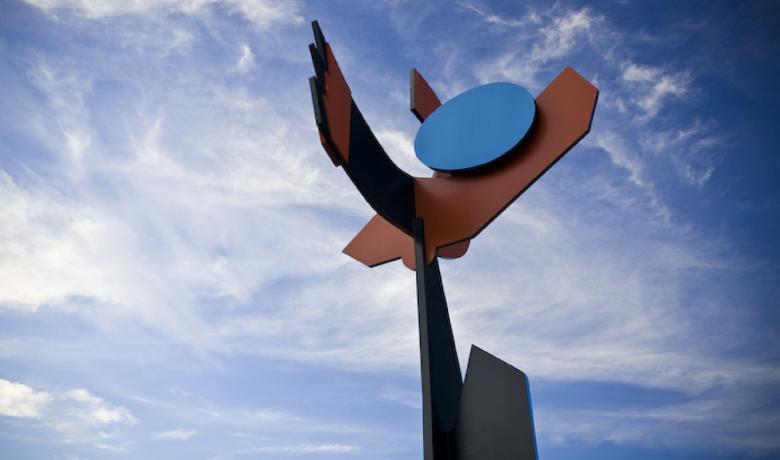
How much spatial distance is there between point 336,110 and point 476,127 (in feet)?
6.89

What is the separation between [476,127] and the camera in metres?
7.08

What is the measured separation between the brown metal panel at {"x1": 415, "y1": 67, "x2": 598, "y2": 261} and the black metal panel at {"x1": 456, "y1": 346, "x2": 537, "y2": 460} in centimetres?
164

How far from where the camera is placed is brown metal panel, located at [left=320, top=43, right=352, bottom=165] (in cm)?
548

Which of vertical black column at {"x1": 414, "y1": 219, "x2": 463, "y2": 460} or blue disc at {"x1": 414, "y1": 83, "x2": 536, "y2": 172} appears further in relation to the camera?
blue disc at {"x1": 414, "y1": 83, "x2": 536, "y2": 172}

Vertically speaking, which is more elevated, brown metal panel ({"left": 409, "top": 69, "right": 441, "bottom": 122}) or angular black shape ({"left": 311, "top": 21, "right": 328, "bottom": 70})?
brown metal panel ({"left": 409, "top": 69, "right": 441, "bottom": 122})

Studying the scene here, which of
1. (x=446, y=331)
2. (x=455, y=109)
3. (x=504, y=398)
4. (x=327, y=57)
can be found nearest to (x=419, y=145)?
(x=455, y=109)

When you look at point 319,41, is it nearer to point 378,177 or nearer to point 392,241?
point 378,177

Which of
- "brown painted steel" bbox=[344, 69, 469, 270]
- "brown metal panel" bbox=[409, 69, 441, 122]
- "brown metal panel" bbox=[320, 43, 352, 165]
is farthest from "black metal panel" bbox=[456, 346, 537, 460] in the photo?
"brown metal panel" bbox=[409, 69, 441, 122]

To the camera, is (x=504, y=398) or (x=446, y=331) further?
(x=446, y=331)

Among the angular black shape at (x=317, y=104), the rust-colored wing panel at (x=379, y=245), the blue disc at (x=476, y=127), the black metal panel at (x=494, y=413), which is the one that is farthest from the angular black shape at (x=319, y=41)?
the black metal panel at (x=494, y=413)

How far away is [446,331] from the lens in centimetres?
643

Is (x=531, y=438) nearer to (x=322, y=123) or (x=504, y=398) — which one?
(x=504, y=398)

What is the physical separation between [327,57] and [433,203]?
2141 mm

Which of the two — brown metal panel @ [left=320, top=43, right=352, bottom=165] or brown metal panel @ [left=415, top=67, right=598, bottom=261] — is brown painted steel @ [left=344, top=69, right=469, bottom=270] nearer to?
brown metal panel @ [left=415, top=67, right=598, bottom=261]
